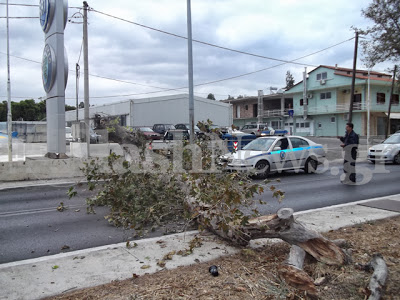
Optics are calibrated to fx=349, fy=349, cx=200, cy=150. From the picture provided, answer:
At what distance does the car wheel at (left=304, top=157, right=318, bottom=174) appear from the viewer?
1437 cm

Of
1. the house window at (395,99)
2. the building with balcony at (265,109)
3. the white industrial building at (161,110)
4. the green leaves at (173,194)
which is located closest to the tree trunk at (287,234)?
the green leaves at (173,194)

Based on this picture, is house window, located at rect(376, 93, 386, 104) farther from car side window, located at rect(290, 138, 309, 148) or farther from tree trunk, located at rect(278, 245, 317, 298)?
tree trunk, located at rect(278, 245, 317, 298)

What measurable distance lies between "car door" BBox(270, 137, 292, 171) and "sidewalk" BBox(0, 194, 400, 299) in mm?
6877

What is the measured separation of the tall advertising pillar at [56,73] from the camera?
14086 mm

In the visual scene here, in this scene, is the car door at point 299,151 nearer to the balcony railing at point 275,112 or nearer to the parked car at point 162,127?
the parked car at point 162,127

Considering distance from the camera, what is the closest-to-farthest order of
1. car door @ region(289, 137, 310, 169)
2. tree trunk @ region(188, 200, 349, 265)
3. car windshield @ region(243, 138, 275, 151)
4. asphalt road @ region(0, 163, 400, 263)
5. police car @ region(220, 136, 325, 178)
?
tree trunk @ region(188, 200, 349, 265), asphalt road @ region(0, 163, 400, 263), police car @ region(220, 136, 325, 178), car windshield @ region(243, 138, 275, 151), car door @ region(289, 137, 310, 169)

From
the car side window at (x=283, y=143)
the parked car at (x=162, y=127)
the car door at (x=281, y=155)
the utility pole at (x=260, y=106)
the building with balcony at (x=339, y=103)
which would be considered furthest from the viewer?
the utility pole at (x=260, y=106)

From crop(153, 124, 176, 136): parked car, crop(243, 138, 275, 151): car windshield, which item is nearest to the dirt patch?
crop(243, 138, 275, 151): car windshield

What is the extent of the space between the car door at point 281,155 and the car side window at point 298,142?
27 cm

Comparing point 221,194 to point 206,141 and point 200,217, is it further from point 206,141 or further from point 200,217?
point 206,141

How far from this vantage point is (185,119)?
42.8 meters

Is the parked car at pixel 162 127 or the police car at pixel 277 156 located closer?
the police car at pixel 277 156

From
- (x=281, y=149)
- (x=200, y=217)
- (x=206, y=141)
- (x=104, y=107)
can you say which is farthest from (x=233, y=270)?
(x=104, y=107)

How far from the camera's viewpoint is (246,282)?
13.0ft
